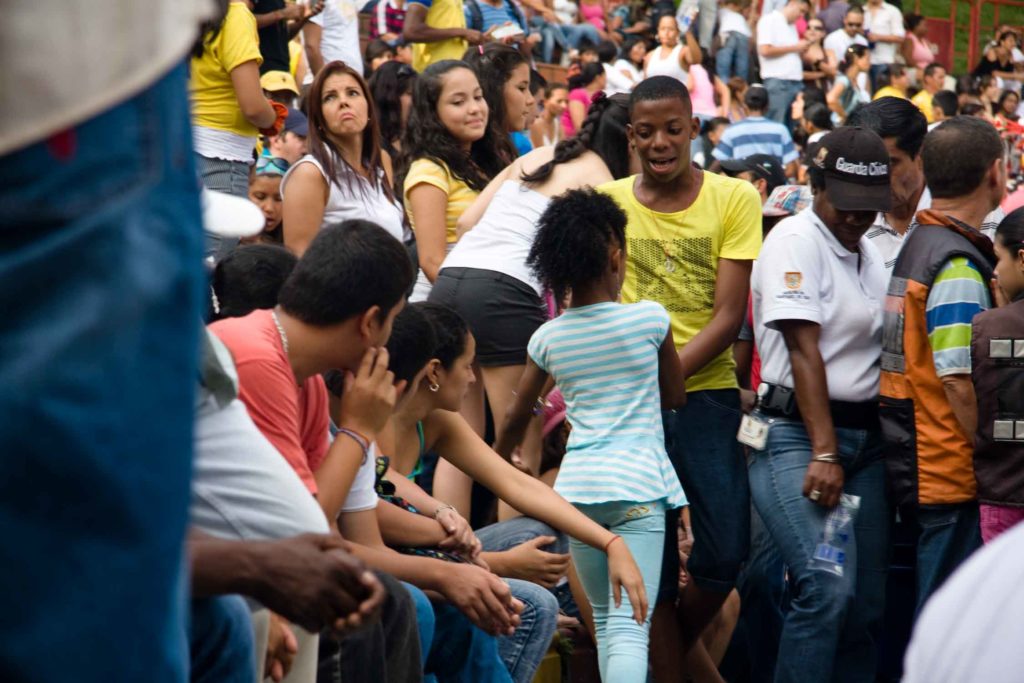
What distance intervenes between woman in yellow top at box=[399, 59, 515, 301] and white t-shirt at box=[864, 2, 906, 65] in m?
15.5

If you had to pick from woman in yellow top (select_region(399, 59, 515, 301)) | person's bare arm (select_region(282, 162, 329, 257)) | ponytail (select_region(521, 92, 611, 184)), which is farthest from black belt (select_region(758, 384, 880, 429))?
person's bare arm (select_region(282, 162, 329, 257))

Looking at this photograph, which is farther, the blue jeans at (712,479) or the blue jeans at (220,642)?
the blue jeans at (712,479)

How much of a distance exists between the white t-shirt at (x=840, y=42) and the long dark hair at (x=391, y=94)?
39.8ft

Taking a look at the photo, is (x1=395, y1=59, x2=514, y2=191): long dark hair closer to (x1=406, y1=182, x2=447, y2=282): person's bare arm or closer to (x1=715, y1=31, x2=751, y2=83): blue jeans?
(x1=406, y1=182, x2=447, y2=282): person's bare arm

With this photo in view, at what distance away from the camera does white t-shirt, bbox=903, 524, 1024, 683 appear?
4.80 ft

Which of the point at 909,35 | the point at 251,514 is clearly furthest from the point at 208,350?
the point at 909,35

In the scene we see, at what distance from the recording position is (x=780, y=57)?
17.0 meters

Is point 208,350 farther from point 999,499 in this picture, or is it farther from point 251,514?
point 999,499

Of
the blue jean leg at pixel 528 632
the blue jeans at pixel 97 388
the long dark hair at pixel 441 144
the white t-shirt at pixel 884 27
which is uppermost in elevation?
the blue jeans at pixel 97 388

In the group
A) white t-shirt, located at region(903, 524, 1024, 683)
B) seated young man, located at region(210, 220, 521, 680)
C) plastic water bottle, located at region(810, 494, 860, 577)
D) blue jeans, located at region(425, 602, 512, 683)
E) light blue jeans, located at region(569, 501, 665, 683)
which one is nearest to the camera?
white t-shirt, located at region(903, 524, 1024, 683)

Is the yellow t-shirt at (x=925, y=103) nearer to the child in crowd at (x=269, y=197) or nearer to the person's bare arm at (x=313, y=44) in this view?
the person's bare arm at (x=313, y=44)

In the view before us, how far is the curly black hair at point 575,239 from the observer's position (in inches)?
182

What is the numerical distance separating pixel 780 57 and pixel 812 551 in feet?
42.9

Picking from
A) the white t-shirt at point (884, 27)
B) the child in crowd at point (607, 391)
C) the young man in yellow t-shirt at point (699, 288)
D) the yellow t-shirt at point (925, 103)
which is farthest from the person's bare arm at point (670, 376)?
the white t-shirt at point (884, 27)
